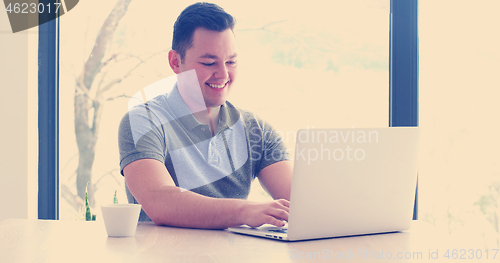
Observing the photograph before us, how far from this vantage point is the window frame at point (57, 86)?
7.05 ft

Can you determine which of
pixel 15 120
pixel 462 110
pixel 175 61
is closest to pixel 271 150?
pixel 175 61

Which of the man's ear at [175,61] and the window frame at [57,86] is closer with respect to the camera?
the man's ear at [175,61]

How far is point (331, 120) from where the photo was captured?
2.35 meters

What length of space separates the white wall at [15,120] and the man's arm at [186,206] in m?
1.24

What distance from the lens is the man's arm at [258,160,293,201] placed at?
158 cm

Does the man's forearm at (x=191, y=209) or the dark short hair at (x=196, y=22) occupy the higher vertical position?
the dark short hair at (x=196, y=22)

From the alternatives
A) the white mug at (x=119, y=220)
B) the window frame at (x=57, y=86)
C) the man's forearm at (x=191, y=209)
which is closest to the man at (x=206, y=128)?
the man's forearm at (x=191, y=209)

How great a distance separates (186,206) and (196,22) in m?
0.87

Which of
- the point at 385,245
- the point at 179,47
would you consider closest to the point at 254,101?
the point at 179,47

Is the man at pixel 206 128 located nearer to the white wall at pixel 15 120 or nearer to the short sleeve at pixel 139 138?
the short sleeve at pixel 139 138

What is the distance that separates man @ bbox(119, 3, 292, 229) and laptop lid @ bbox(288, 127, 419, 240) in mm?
505

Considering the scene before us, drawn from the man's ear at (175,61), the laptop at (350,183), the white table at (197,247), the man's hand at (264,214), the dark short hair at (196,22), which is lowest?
the white table at (197,247)

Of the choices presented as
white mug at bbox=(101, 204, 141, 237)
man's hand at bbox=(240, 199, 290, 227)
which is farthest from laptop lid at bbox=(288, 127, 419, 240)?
white mug at bbox=(101, 204, 141, 237)

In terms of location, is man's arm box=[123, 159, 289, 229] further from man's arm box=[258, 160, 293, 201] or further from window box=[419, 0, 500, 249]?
window box=[419, 0, 500, 249]
